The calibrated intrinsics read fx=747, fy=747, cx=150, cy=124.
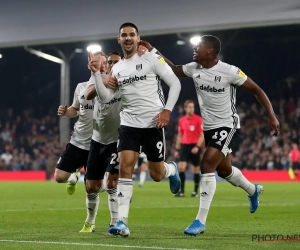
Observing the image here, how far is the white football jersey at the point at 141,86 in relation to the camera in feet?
27.6

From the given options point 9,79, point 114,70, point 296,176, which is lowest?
point 296,176

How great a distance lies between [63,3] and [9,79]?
17.1 metres

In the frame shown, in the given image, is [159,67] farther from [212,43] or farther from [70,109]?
[70,109]

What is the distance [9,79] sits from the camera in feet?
157

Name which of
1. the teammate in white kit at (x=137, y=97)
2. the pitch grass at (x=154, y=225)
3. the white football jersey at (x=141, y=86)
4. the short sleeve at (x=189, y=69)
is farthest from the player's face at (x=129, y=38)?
the pitch grass at (x=154, y=225)

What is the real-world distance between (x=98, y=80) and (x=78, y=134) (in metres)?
Answer: 1.85

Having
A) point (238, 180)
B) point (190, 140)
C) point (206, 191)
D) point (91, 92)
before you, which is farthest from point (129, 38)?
point (190, 140)

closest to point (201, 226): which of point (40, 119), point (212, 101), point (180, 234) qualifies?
point (180, 234)

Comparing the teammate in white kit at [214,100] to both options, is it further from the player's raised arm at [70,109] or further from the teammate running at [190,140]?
the teammate running at [190,140]

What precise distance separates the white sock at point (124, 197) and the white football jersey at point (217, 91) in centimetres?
139

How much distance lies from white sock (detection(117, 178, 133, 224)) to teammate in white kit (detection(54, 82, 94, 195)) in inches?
65.8

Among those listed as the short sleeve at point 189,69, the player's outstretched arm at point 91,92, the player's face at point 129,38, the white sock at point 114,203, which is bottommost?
the white sock at point 114,203

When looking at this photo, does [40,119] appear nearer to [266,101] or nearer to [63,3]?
[63,3]

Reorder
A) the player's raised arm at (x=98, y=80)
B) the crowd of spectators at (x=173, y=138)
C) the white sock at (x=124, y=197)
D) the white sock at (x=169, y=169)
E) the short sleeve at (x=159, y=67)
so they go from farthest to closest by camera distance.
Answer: the crowd of spectators at (x=173, y=138), the white sock at (x=169, y=169), the short sleeve at (x=159, y=67), the player's raised arm at (x=98, y=80), the white sock at (x=124, y=197)
